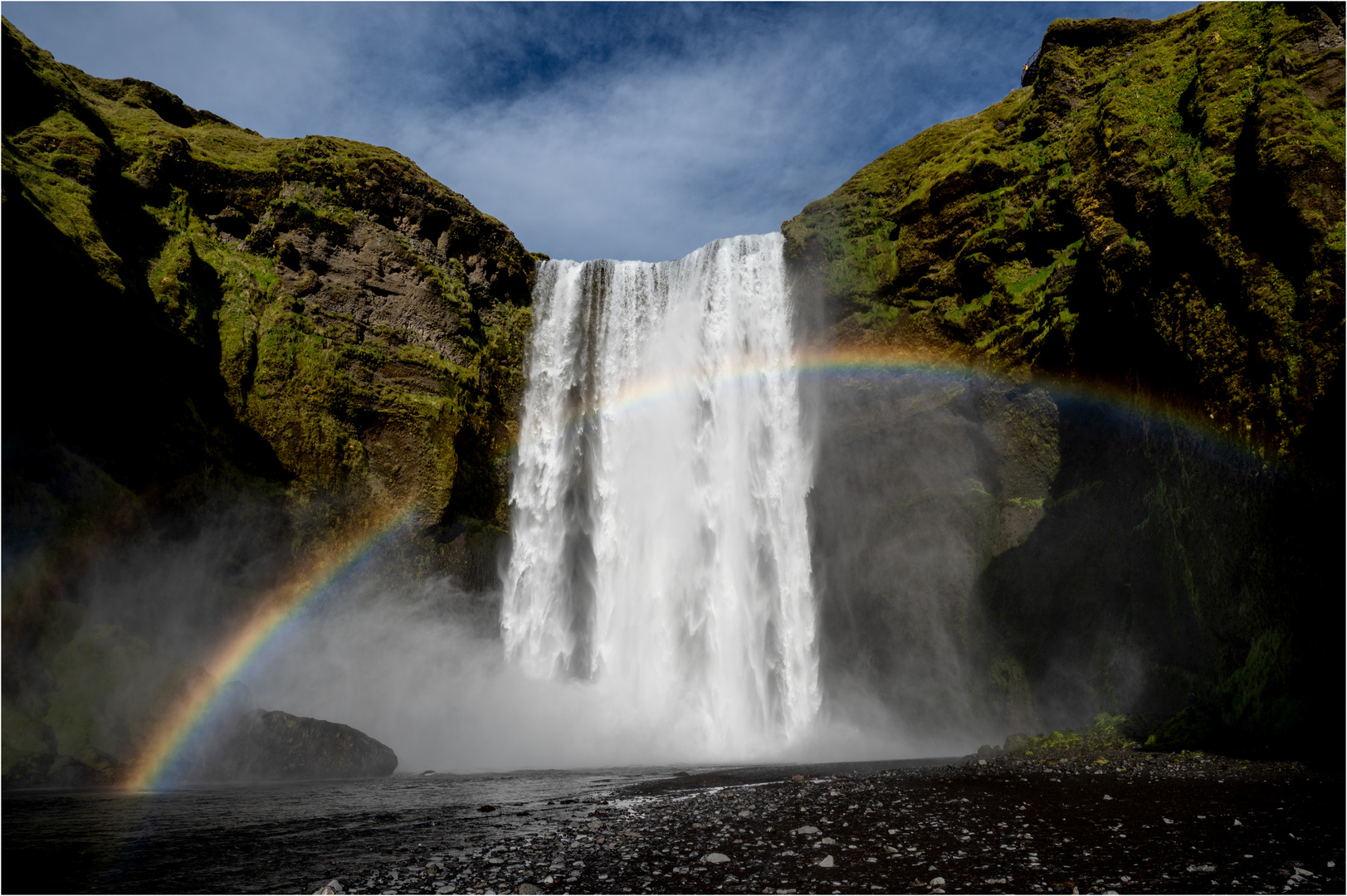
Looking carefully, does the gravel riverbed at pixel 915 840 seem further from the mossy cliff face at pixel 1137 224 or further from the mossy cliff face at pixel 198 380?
the mossy cliff face at pixel 198 380

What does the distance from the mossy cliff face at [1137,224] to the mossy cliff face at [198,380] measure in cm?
1619

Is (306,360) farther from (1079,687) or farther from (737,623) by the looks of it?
(1079,687)

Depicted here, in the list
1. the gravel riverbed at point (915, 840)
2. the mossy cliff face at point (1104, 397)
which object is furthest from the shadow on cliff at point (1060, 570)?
the gravel riverbed at point (915, 840)

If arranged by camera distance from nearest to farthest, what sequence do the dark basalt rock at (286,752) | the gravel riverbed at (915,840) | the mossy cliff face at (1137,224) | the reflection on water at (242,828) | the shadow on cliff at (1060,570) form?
the gravel riverbed at (915,840)
the reflection on water at (242,828)
the mossy cliff face at (1137,224)
the shadow on cliff at (1060,570)
the dark basalt rock at (286,752)

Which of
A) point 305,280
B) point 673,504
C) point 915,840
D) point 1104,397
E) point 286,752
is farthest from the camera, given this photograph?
point 673,504

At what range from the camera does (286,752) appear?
17781 millimetres

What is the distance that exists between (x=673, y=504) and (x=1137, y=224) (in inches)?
730

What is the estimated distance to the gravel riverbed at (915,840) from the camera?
5.93 metres

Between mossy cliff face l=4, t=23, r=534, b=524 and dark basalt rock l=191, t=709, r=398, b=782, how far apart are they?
9.16m

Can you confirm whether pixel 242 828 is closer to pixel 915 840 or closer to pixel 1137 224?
pixel 915 840

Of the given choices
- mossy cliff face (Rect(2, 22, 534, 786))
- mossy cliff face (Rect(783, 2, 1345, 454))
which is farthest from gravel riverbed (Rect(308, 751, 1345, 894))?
mossy cliff face (Rect(2, 22, 534, 786))

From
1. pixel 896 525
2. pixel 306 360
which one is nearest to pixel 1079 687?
pixel 896 525

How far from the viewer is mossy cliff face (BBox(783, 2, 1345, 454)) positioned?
502 inches

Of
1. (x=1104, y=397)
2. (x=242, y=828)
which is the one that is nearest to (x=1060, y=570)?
(x=1104, y=397)
